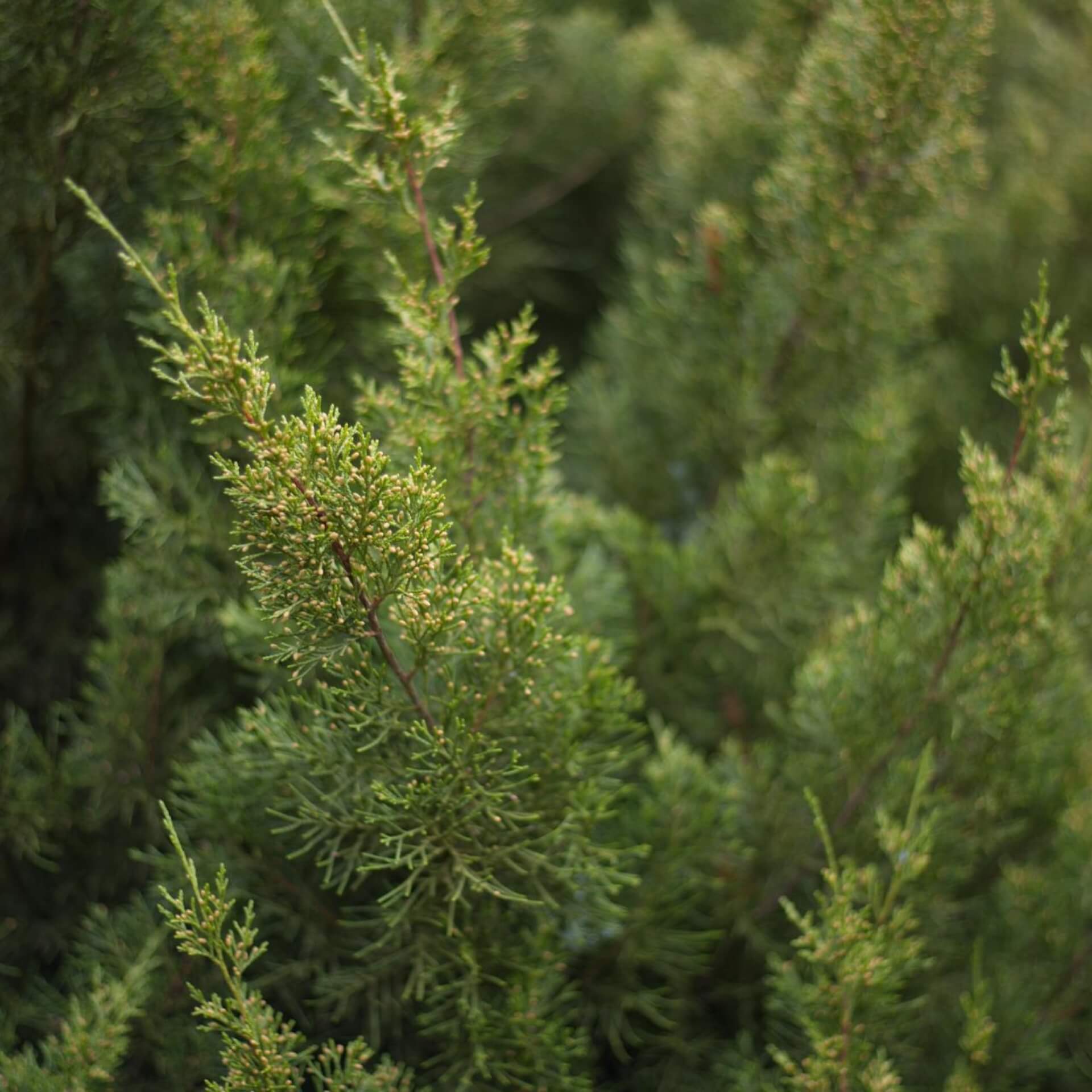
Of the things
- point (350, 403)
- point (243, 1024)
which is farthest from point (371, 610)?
point (350, 403)

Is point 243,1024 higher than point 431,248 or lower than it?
lower

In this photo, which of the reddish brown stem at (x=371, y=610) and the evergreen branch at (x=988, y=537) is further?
the evergreen branch at (x=988, y=537)

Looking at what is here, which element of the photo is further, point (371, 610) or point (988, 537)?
point (988, 537)

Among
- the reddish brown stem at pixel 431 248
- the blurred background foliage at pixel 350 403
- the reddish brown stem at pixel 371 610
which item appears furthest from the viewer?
the blurred background foliage at pixel 350 403

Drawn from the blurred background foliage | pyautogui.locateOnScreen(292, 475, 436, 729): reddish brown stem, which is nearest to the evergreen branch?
the blurred background foliage

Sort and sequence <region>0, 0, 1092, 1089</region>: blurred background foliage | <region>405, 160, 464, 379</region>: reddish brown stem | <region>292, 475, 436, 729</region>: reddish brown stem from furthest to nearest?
<region>0, 0, 1092, 1089</region>: blurred background foliage < <region>405, 160, 464, 379</region>: reddish brown stem < <region>292, 475, 436, 729</region>: reddish brown stem

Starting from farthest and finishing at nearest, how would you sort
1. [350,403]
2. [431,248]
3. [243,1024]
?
1. [350,403]
2. [431,248]
3. [243,1024]

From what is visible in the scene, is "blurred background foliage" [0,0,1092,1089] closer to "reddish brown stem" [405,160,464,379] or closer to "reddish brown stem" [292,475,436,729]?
"reddish brown stem" [405,160,464,379]

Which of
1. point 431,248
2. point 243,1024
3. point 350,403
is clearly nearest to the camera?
point 243,1024

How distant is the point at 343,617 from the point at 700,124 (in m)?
1.20

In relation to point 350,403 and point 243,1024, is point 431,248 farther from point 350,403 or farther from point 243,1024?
point 243,1024

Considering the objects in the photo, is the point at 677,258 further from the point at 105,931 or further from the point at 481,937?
the point at 105,931

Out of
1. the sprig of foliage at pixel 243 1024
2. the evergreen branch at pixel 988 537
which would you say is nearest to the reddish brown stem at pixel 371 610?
the sprig of foliage at pixel 243 1024

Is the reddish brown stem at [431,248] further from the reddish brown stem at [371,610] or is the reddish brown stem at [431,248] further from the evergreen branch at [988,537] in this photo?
the evergreen branch at [988,537]
